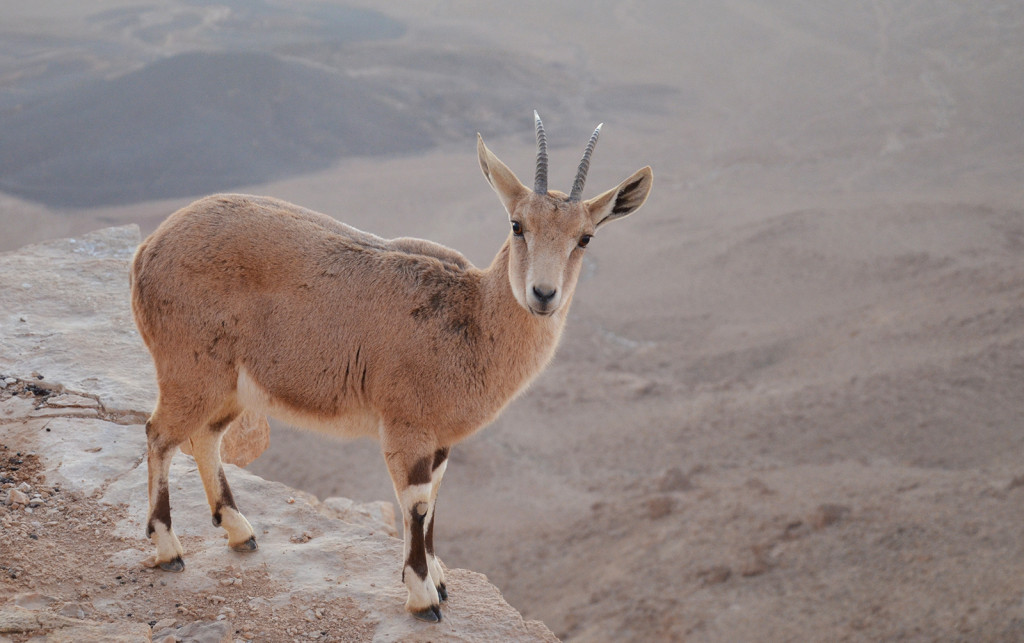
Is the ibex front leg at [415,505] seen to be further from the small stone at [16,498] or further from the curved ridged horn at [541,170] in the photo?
the small stone at [16,498]

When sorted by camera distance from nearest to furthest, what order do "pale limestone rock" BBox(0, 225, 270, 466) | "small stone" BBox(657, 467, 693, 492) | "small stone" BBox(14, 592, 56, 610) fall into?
1. "small stone" BBox(14, 592, 56, 610)
2. "pale limestone rock" BBox(0, 225, 270, 466)
3. "small stone" BBox(657, 467, 693, 492)

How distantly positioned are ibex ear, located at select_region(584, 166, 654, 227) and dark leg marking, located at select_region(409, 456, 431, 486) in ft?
7.19

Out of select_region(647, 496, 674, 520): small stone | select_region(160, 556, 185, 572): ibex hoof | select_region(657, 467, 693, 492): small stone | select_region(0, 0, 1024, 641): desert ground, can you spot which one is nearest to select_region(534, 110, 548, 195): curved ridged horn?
select_region(160, 556, 185, 572): ibex hoof

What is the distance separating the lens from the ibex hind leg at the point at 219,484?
6.99 metres

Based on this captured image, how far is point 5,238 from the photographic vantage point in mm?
29875

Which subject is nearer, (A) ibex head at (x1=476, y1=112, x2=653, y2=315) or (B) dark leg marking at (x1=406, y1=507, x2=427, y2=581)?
(A) ibex head at (x1=476, y1=112, x2=653, y2=315)

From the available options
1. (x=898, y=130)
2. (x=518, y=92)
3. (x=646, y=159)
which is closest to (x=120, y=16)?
(x=518, y=92)

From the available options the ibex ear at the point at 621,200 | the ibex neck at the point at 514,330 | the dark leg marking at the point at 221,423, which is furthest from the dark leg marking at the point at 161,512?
the ibex ear at the point at 621,200

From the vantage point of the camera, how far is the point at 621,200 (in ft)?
21.9

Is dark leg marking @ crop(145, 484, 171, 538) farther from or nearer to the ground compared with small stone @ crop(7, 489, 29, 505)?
farther from the ground

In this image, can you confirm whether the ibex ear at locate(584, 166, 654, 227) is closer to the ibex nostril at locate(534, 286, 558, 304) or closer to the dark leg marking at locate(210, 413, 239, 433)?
the ibex nostril at locate(534, 286, 558, 304)

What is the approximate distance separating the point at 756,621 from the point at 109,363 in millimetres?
10839

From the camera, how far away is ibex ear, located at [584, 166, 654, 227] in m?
6.53

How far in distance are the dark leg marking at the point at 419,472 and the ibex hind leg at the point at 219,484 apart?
164 centimetres
